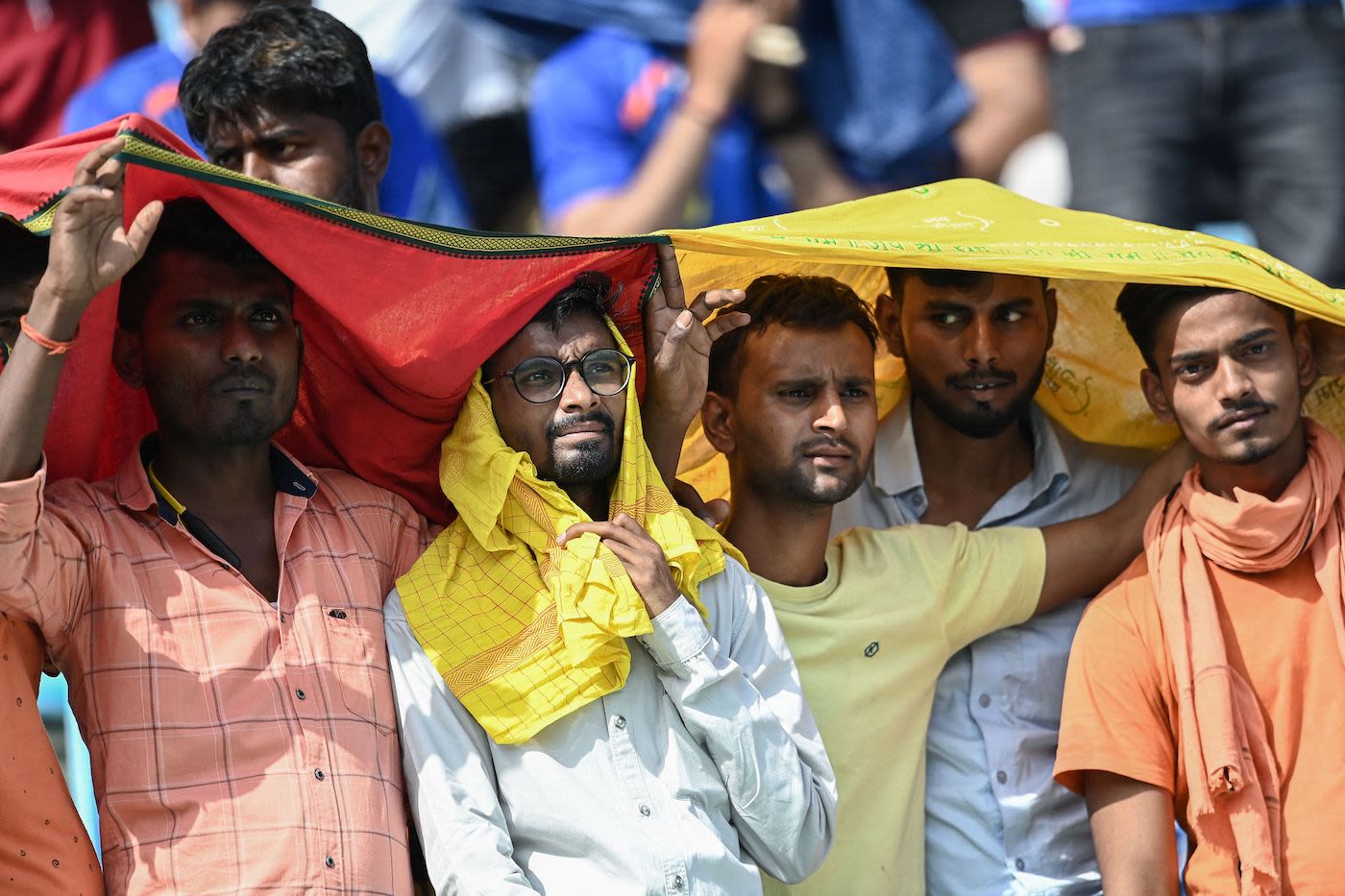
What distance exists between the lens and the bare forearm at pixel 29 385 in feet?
9.86

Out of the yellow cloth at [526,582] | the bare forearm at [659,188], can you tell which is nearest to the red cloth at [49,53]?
the bare forearm at [659,188]

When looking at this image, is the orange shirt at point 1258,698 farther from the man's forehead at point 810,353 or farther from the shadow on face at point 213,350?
the shadow on face at point 213,350

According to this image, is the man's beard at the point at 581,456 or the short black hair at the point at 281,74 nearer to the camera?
the man's beard at the point at 581,456

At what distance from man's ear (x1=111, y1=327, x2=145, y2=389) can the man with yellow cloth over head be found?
64cm

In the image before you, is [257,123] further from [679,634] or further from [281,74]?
[679,634]

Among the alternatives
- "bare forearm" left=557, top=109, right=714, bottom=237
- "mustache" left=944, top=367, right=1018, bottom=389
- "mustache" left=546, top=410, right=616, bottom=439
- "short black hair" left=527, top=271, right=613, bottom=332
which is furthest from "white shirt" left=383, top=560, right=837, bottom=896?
"bare forearm" left=557, top=109, right=714, bottom=237

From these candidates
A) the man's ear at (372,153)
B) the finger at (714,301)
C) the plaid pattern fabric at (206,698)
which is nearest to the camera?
the plaid pattern fabric at (206,698)

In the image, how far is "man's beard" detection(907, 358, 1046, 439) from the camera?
417 cm

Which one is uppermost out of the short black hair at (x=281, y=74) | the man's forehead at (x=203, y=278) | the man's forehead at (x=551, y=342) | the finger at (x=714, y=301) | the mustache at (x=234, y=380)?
the short black hair at (x=281, y=74)

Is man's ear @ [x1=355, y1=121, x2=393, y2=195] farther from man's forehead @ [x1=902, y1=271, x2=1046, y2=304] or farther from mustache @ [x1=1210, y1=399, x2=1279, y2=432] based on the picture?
mustache @ [x1=1210, y1=399, x2=1279, y2=432]

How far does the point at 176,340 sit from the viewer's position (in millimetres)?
3414

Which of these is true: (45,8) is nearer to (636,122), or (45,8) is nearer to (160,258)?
(636,122)

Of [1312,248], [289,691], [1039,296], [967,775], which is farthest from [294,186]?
[1312,248]

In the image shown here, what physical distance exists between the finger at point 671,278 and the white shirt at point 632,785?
2.40 ft
